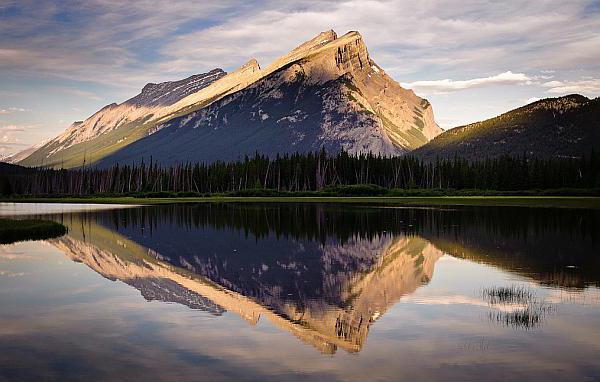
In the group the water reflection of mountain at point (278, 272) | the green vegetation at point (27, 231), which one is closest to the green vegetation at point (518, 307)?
the water reflection of mountain at point (278, 272)

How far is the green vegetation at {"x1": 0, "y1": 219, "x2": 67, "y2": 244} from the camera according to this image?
50844mm

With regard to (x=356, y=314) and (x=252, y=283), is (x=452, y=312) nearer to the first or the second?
(x=356, y=314)

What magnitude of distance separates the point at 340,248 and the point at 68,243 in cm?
2049

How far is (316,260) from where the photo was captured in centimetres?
3734

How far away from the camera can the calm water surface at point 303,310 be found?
16328 mm

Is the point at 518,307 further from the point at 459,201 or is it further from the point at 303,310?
the point at 459,201

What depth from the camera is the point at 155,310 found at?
23703mm

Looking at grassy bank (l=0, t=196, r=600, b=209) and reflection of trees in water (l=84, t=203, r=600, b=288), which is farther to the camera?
grassy bank (l=0, t=196, r=600, b=209)

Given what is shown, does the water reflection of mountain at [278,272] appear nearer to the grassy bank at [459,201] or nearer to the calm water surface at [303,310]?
the calm water surface at [303,310]

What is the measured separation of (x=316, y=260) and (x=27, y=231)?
2896cm

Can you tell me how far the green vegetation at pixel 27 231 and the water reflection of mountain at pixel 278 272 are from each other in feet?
7.06

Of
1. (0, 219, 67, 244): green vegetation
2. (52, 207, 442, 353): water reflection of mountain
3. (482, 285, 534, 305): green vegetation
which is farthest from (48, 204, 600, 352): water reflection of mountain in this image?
(482, 285, 534, 305): green vegetation

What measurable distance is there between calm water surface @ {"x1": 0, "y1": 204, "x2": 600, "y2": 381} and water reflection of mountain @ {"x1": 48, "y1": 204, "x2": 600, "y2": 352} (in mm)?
142

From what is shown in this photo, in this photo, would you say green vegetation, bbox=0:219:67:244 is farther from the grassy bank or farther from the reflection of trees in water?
the grassy bank
